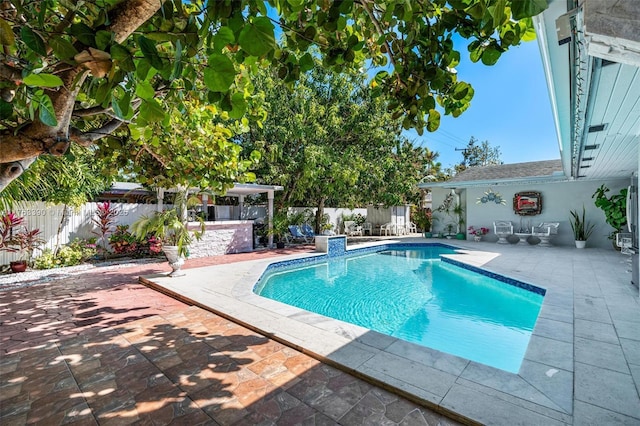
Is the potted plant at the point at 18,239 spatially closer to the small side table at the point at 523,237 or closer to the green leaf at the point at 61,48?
the green leaf at the point at 61,48

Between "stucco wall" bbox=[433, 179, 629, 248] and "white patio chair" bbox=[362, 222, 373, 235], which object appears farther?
"white patio chair" bbox=[362, 222, 373, 235]

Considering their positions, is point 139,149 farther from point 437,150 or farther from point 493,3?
point 437,150

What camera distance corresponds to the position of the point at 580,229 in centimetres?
1348

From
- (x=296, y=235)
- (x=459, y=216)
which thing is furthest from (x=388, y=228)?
(x=296, y=235)

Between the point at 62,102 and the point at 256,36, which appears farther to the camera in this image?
the point at 62,102

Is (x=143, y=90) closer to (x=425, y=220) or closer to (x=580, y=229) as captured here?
(x=580, y=229)

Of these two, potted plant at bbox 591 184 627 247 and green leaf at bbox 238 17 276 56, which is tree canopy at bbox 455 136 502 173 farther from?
green leaf at bbox 238 17 276 56

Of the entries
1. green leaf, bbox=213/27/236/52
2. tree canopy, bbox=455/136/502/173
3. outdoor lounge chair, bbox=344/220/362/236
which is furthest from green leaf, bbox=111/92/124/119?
tree canopy, bbox=455/136/502/173

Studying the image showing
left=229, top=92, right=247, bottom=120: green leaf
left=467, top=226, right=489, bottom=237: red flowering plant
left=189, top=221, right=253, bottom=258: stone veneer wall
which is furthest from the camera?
left=467, top=226, right=489, bottom=237: red flowering plant

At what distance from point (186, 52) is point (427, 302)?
708cm

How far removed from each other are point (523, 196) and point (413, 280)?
1015 cm

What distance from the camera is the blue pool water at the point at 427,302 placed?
504cm

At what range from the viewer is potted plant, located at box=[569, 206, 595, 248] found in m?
13.4

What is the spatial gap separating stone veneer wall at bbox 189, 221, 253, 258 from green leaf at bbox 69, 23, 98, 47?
1120 centimetres
